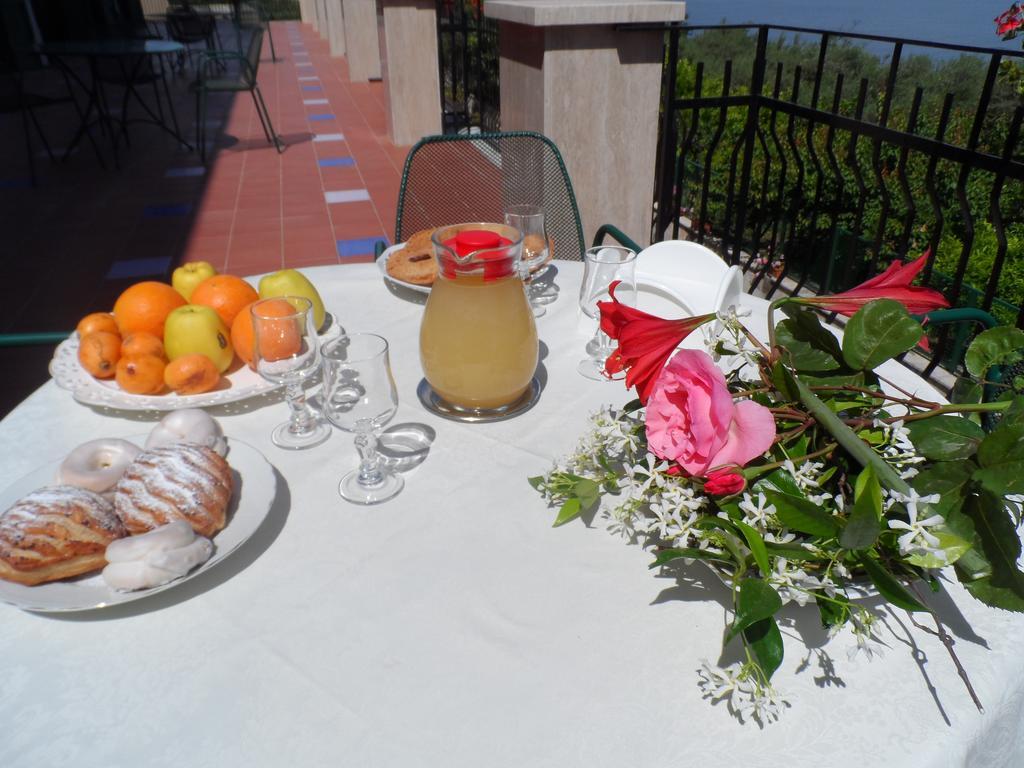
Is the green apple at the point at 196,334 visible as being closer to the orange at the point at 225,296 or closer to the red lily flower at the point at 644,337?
the orange at the point at 225,296

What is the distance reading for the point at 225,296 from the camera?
1206 mm

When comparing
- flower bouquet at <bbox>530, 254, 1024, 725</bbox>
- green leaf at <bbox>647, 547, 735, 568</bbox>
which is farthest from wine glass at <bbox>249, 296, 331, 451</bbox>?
green leaf at <bbox>647, 547, 735, 568</bbox>

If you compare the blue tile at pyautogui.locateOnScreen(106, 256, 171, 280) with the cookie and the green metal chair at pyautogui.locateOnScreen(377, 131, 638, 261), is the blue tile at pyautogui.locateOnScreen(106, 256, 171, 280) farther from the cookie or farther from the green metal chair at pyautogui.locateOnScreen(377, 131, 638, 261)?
the cookie

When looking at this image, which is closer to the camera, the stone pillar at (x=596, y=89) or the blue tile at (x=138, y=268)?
the stone pillar at (x=596, y=89)

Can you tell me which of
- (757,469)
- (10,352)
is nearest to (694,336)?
(757,469)

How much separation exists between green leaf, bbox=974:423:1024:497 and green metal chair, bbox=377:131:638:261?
163 cm

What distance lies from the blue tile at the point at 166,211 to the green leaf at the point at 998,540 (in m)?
5.20

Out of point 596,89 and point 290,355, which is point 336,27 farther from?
point 290,355

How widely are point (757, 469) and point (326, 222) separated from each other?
4.43m

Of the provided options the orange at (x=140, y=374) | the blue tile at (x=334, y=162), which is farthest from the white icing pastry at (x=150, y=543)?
the blue tile at (x=334, y=162)

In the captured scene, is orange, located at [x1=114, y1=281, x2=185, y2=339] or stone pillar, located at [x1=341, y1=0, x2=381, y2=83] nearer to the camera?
orange, located at [x1=114, y1=281, x2=185, y2=339]

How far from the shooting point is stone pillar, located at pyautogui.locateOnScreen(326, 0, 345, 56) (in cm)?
1127

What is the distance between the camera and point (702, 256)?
117 centimetres

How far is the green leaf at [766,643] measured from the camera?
0.59 m
